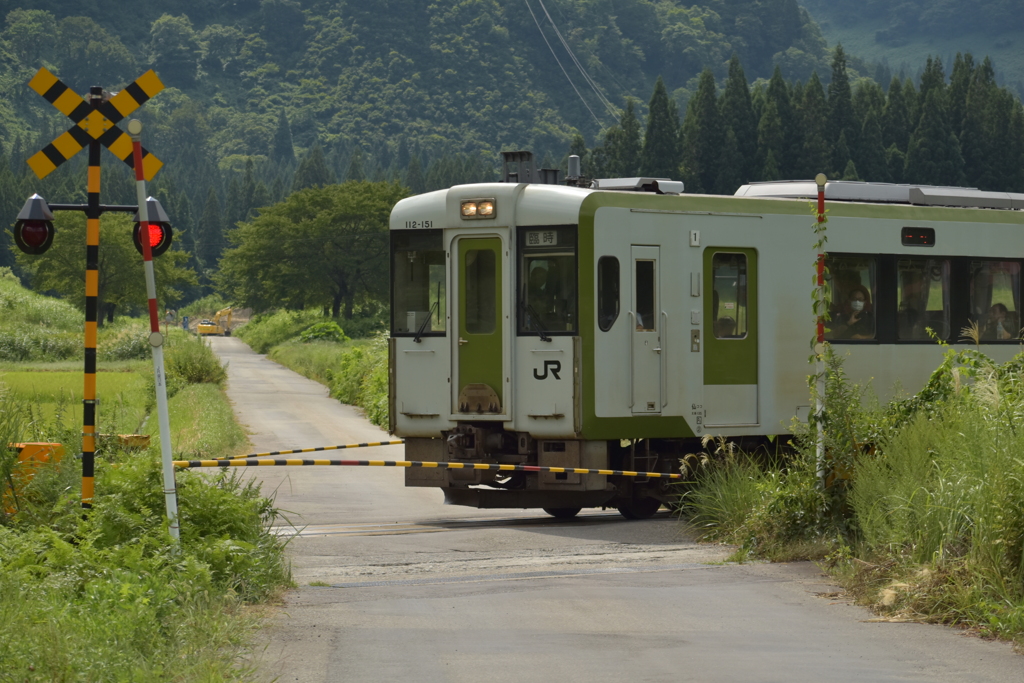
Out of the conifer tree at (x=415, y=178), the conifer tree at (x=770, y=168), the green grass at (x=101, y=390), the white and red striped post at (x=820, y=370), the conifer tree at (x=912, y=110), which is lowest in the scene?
the green grass at (x=101, y=390)

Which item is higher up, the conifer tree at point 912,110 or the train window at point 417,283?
the conifer tree at point 912,110

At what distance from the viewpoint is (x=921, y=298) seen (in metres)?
15.5

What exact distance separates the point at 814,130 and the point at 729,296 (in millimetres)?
92437

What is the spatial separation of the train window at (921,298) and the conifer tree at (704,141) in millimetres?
89172

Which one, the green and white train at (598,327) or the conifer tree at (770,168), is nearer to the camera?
the green and white train at (598,327)

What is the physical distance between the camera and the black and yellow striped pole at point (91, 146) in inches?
380

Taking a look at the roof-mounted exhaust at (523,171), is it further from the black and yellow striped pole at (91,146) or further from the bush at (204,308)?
the bush at (204,308)

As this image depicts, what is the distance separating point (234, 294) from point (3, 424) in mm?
89048

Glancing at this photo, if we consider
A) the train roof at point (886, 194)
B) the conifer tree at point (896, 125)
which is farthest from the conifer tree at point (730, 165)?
the train roof at point (886, 194)

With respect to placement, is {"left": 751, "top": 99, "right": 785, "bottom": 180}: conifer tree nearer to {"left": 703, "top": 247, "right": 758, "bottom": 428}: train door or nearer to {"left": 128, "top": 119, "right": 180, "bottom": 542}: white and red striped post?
{"left": 703, "top": 247, "right": 758, "bottom": 428}: train door

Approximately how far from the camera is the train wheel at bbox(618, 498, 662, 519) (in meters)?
13.8

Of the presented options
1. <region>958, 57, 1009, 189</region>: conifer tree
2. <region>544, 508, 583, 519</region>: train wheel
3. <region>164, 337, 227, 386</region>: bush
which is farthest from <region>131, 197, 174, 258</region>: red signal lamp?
<region>958, 57, 1009, 189</region>: conifer tree

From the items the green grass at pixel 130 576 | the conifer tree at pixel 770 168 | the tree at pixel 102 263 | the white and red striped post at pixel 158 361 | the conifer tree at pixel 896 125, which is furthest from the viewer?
the conifer tree at pixel 896 125

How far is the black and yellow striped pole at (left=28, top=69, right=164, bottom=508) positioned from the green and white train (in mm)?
4400
